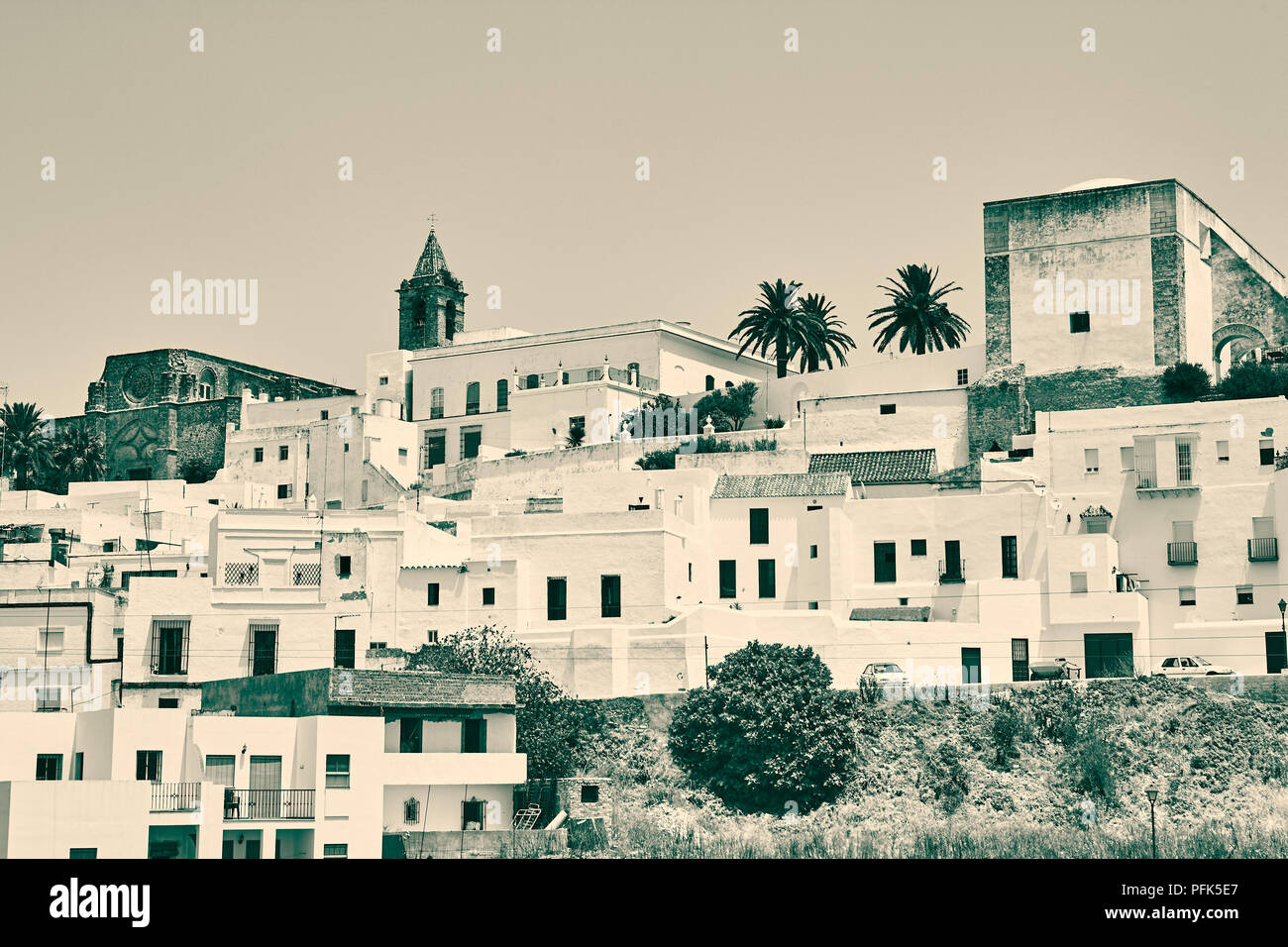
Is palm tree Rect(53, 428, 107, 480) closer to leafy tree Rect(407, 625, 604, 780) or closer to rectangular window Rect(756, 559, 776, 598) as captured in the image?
leafy tree Rect(407, 625, 604, 780)

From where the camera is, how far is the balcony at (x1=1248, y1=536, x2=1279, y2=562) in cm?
4512

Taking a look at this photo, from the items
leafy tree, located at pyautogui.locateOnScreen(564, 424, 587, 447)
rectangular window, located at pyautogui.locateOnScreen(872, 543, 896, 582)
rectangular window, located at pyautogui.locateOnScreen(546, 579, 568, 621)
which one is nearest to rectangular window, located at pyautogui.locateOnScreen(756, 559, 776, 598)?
rectangular window, located at pyautogui.locateOnScreen(872, 543, 896, 582)

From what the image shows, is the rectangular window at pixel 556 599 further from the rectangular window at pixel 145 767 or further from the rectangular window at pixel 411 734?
the rectangular window at pixel 145 767

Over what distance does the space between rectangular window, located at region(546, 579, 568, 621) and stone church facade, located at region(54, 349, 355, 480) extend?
2495 cm

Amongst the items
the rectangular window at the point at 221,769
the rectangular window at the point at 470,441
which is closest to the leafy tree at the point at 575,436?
the rectangular window at the point at 470,441

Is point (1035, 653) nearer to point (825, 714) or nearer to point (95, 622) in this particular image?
point (825, 714)

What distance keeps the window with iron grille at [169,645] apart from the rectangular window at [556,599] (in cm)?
884

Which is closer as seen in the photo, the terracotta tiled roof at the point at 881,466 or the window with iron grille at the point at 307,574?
the window with iron grille at the point at 307,574

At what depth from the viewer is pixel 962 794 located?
4200 cm

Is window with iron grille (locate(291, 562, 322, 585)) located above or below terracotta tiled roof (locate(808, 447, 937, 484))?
below

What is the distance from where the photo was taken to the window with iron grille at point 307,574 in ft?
150

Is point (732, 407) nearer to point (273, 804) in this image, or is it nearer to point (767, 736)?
point (767, 736)

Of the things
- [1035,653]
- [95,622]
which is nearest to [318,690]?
[95,622]

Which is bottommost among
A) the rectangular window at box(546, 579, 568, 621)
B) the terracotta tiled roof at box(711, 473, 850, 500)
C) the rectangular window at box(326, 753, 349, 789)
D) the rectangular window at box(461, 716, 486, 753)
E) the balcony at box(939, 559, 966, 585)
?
the rectangular window at box(326, 753, 349, 789)
